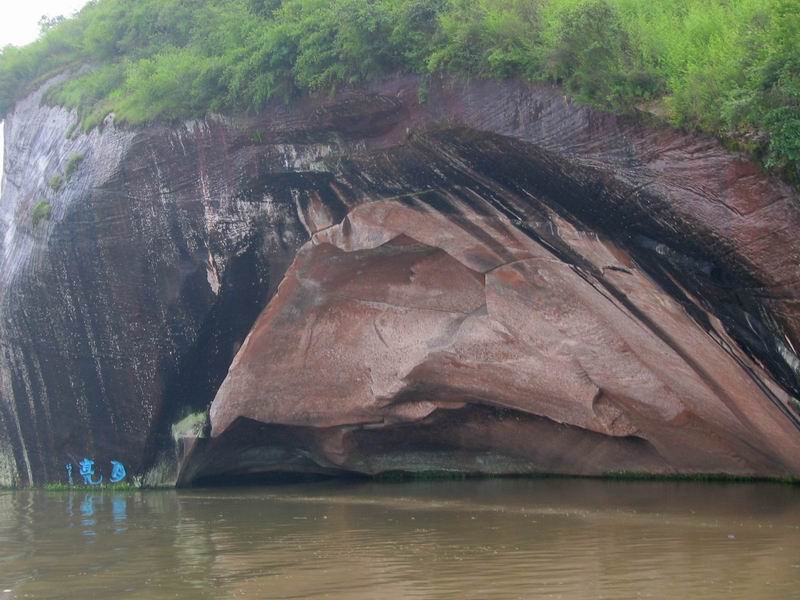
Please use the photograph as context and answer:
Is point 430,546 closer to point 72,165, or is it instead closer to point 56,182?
point 72,165

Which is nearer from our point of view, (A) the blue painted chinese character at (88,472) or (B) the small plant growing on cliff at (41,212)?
(B) the small plant growing on cliff at (41,212)

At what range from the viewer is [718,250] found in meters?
10.2

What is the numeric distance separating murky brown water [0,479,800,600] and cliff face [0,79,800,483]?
1.62 metres

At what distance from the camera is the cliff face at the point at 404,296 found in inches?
424

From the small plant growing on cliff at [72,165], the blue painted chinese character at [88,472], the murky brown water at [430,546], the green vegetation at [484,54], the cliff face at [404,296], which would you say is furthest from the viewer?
the blue painted chinese character at [88,472]

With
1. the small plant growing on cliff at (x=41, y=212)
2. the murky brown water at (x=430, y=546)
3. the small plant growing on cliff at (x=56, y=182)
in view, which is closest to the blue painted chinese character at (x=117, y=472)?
the murky brown water at (x=430, y=546)

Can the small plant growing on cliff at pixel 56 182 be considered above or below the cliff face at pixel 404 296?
above

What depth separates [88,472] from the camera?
17469 mm

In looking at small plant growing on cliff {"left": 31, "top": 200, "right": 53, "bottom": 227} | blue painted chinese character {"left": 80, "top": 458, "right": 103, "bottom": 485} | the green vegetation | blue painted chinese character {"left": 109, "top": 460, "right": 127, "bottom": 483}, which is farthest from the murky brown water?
small plant growing on cliff {"left": 31, "top": 200, "right": 53, "bottom": 227}

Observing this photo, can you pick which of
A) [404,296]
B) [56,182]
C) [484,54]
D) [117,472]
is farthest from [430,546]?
[56,182]

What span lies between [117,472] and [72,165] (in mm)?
5627

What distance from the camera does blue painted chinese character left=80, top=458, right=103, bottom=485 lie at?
57.1 feet

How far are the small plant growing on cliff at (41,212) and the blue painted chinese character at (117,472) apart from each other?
182 inches

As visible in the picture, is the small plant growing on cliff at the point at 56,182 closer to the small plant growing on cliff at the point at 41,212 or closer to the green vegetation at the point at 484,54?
→ the small plant growing on cliff at the point at 41,212
